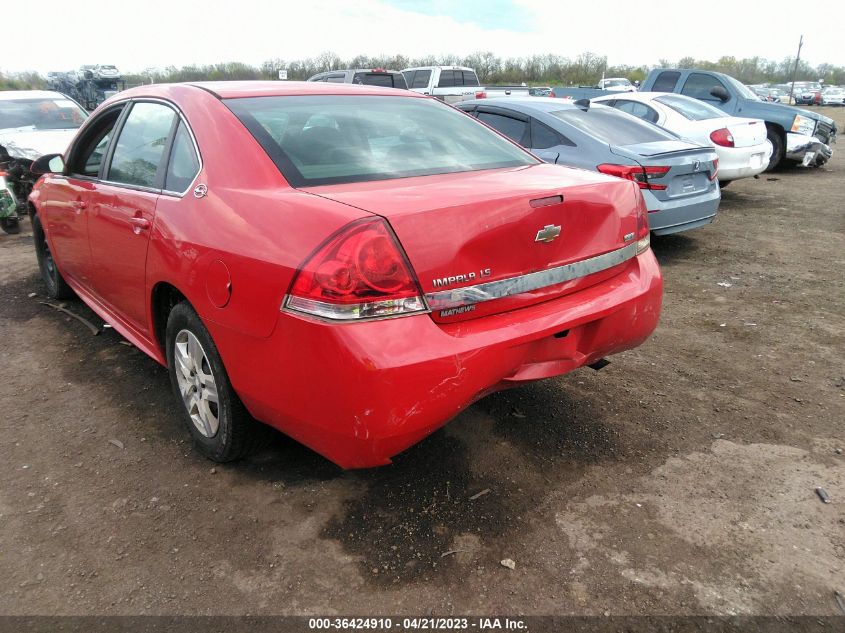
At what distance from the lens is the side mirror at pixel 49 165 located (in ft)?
13.8

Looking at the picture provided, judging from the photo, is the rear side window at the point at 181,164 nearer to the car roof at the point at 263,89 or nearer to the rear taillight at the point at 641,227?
the car roof at the point at 263,89

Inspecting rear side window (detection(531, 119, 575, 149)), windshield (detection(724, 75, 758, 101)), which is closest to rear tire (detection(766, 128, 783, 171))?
windshield (detection(724, 75, 758, 101))

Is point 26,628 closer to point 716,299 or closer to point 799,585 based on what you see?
point 799,585

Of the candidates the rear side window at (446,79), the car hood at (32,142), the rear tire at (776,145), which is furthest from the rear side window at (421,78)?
the car hood at (32,142)

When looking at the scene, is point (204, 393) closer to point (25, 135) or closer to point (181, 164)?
point (181, 164)

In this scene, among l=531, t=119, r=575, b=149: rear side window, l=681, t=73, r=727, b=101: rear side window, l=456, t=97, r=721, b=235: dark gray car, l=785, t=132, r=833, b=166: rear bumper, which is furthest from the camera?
l=785, t=132, r=833, b=166: rear bumper

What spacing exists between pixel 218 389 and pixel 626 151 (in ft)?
14.7

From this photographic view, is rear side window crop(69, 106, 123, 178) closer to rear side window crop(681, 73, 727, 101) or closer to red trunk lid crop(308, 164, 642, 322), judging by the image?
red trunk lid crop(308, 164, 642, 322)

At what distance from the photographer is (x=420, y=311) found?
6.89 ft

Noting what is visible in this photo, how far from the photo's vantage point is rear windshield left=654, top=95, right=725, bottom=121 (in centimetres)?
890

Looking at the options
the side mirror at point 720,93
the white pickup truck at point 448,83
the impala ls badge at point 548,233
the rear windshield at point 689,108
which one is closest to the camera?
the impala ls badge at point 548,233

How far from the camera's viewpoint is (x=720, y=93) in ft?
37.4

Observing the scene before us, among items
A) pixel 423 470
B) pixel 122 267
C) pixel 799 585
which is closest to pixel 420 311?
pixel 423 470

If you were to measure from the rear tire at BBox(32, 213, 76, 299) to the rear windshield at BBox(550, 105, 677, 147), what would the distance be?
4553 millimetres
